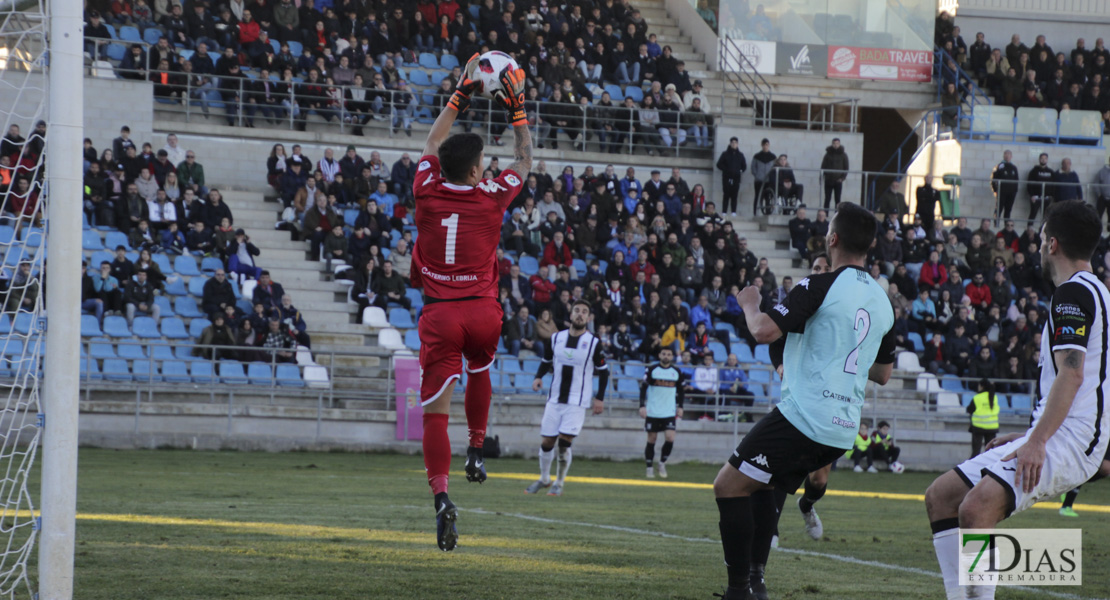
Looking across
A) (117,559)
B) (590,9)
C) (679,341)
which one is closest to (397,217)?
(679,341)

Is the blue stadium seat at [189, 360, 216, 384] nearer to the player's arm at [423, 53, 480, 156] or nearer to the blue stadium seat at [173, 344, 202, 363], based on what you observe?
the blue stadium seat at [173, 344, 202, 363]

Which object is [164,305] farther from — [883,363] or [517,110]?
[883,363]

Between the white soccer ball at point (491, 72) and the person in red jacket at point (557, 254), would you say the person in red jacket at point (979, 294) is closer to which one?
the person in red jacket at point (557, 254)

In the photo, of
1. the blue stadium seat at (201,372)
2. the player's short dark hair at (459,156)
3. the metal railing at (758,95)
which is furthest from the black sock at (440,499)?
the metal railing at (758,95)

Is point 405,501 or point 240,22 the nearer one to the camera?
point 405,501

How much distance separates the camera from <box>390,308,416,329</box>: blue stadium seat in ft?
76.8

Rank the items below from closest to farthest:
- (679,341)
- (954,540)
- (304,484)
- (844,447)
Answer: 1. (954,540)
2. (844,447)
3. (304,484)
4. (679,341)

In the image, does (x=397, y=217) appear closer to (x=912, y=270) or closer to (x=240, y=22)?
(x=240, y=22)

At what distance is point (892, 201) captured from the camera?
29109mm

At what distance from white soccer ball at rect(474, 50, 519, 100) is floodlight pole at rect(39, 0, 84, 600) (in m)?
2.20

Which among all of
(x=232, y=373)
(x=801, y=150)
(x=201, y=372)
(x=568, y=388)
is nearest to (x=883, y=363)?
(x=568, y=388)

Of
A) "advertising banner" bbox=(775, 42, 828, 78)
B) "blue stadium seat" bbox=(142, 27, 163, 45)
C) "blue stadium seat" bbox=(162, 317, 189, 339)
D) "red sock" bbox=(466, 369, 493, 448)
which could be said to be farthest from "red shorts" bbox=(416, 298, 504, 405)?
"advertising banner" bbox=(775, 42, 828, 78)

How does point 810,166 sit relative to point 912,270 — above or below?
above

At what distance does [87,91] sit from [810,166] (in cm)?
1745
